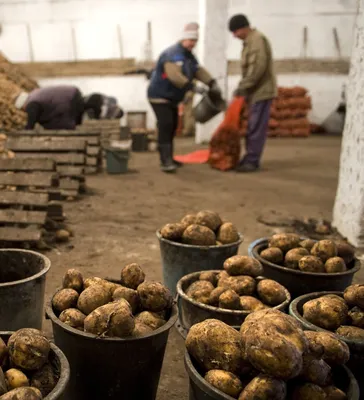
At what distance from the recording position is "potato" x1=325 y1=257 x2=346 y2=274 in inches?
95.7

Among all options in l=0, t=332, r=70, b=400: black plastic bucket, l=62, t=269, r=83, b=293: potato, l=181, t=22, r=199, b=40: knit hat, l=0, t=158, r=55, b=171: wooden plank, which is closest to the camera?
l=0, t=332, r=70, b=400: black plastic bucket

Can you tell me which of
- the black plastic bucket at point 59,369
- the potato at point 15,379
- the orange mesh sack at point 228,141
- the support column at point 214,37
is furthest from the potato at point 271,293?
the support column at point 214,37

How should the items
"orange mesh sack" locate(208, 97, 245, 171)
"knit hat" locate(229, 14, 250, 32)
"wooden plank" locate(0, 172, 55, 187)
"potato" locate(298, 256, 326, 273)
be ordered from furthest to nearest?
1. "orange mesh sack" locate(208, 97, 245, 171)
2. "knit hat" locate(229, 14, 250, 32)
3. "wooden plank" locate(0, 172, 55, 187)
4. "potato" locate(298, 256, 326, 273)

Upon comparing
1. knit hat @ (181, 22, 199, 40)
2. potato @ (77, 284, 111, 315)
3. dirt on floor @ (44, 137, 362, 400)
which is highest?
knit hat @ (181, 22, 199, 40)

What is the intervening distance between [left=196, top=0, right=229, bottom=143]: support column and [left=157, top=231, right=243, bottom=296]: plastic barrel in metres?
8.13

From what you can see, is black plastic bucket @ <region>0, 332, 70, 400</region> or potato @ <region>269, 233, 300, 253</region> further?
potato @ <region>269, 233, 300, 253</region>

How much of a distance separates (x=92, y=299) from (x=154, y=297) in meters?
0.27

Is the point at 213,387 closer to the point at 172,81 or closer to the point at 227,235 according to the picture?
the point at 227,235

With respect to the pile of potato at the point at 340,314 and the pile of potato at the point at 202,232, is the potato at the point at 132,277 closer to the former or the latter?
the pile of potato at the point at 202,232

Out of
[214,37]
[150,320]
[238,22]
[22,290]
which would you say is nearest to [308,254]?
[150,320]

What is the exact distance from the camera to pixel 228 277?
234 centimetres

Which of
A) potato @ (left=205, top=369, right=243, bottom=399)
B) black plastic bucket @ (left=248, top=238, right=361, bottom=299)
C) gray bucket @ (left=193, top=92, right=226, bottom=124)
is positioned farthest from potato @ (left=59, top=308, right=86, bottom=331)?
gray bucket @ (left=193, top=92, right=226, bottom=124)

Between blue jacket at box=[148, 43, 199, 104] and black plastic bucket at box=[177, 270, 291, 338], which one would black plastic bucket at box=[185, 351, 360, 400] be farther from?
blue jacket at box=[148, 43, 199, 104]

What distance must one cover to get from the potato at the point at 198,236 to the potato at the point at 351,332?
1.06 m
